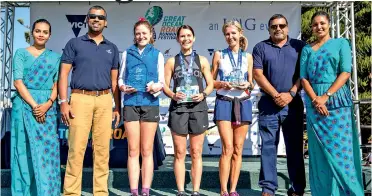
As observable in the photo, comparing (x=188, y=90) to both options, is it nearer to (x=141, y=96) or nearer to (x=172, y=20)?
(x=141, y=96)

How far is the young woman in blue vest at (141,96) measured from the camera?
3.55 metres

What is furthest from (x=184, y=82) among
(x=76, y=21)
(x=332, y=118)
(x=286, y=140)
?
(x=76, y=21)

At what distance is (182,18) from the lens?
6.77 metres

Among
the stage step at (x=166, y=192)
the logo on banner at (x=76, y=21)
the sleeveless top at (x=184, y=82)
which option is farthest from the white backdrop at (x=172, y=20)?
the sleeveless top at (x=184, y=82)

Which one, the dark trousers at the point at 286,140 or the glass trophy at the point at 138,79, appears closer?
the glass trophy at the point at 138,79

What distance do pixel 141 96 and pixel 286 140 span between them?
4.74ft

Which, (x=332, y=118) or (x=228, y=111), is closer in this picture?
(x=332, y=118)

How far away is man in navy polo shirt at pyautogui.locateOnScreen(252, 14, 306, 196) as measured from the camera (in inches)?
148

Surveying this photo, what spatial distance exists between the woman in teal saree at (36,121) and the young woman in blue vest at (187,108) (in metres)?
1.06

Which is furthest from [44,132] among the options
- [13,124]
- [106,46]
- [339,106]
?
[339,106]

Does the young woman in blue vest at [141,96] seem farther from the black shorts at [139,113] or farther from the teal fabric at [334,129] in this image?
the teal fabric at [334,129]

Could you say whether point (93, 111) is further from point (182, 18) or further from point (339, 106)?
point (182, 18)

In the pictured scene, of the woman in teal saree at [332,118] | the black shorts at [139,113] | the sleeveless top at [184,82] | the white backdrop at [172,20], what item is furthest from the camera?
the white backdrop at [172,20]

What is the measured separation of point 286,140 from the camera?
3812 mm
